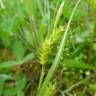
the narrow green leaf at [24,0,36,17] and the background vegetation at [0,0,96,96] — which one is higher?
the narrow green leaf at [24,0,36,17]

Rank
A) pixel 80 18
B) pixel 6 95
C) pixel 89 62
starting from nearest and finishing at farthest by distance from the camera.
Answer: pixel 6 95 → pixel 89 62 → pixel 80 18

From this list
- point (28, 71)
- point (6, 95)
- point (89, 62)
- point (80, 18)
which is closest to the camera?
point (6, 95)

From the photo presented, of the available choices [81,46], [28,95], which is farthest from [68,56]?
[28,95]

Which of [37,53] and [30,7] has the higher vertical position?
[30,7]

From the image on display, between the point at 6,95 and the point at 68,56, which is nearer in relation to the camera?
the point at 6,95

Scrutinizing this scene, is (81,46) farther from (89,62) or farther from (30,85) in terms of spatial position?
(30,85)

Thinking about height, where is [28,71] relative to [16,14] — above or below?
below

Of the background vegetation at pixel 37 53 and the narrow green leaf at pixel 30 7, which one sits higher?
the narrow green leaf at pixel 30 7

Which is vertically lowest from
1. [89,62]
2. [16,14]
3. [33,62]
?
[89,62]
